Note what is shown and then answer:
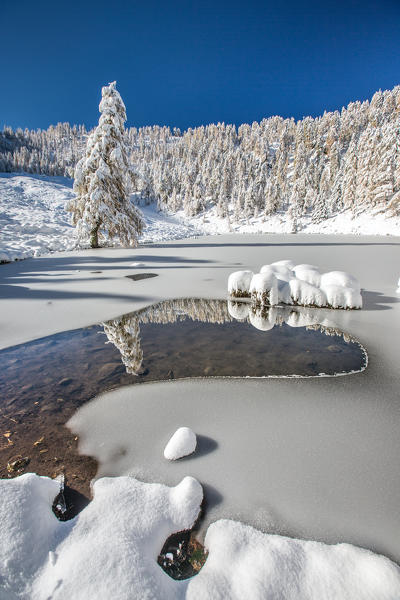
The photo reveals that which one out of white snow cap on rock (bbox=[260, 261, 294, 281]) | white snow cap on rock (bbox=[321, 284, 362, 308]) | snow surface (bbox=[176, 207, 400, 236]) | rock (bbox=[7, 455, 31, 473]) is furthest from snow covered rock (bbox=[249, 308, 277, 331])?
snow surface (bbox=[176, 207, 400, 236])

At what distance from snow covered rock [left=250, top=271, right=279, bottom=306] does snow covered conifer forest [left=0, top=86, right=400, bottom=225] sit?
40.7 meters

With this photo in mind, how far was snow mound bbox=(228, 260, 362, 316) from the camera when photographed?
5.88 meters

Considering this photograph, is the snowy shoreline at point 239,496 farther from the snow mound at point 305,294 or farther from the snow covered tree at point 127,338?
the snow mound at point 305,294

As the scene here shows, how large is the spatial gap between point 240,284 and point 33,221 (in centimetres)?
2472

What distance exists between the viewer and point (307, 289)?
612cm

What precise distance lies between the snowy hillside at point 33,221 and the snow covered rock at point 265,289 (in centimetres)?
1358

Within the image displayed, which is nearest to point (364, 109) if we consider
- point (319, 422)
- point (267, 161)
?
point (267, 161)

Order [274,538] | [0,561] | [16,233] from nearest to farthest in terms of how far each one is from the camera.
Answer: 1. [0,561]
2. [274,538]
3. [16,233]

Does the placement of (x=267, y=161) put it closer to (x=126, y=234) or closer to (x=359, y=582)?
(x=126, y=234)

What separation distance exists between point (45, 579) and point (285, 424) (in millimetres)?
2027

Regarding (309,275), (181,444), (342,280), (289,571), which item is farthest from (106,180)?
(289,571)

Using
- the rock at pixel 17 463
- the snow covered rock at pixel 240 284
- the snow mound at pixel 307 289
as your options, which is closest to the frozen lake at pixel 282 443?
the rock at pixel 17 463

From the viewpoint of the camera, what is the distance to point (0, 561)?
1.33 m

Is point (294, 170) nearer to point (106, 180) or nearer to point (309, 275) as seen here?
point (106, 180)
